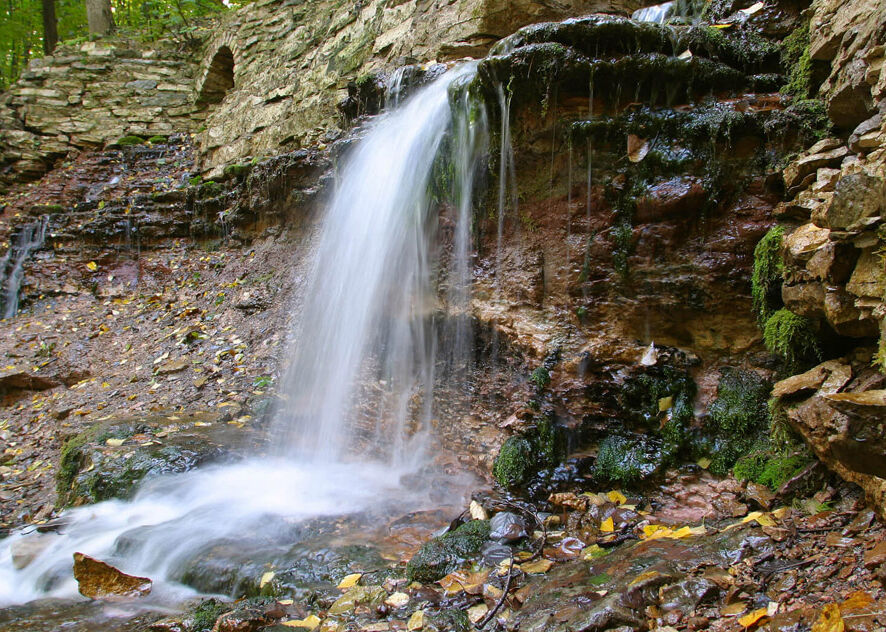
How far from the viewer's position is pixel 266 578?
2.93m

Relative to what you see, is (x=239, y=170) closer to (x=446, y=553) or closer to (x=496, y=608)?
(x=446, y=553)

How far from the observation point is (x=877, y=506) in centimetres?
219

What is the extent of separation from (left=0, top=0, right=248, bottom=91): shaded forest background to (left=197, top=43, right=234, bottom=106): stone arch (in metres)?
1.46

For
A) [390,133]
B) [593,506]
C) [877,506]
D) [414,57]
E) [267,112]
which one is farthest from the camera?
[267,112]

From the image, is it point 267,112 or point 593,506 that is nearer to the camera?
point 593,506

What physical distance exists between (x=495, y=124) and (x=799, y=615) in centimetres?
377

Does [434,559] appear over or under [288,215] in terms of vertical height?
under

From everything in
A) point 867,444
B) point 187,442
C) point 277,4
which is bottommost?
point 187,442

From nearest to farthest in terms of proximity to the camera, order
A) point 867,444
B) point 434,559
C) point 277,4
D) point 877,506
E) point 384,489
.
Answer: point 867,444
point 877,506
point 434,559
point 384,489
point 277,4

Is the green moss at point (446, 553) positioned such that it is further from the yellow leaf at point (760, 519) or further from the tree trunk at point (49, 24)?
the tree trunk at point (49, 24)

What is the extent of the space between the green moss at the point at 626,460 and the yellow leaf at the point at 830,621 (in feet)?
6.03

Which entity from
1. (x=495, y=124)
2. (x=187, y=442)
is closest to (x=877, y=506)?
(x=495, y=124)

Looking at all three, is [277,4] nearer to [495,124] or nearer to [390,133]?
[390,133]

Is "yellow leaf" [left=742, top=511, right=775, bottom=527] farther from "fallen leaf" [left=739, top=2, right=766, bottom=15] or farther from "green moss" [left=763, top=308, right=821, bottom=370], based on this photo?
"fallen leaf" [left=739, top=2, right=766, bottom=15]
